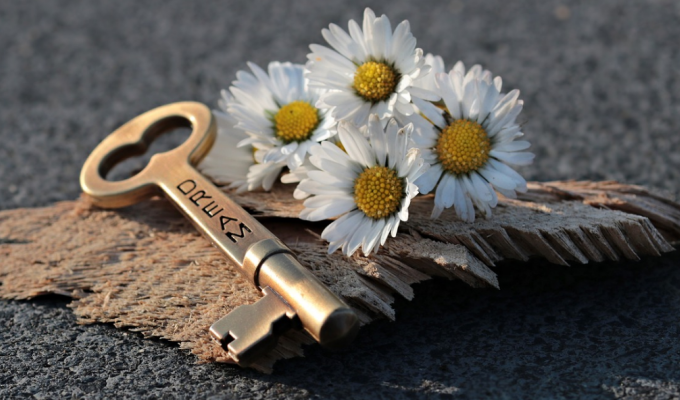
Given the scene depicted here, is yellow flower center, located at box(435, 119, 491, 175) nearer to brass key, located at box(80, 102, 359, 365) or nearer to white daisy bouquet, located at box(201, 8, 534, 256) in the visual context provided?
white daisy bouquet, located at box(201, 8, 534, 256)

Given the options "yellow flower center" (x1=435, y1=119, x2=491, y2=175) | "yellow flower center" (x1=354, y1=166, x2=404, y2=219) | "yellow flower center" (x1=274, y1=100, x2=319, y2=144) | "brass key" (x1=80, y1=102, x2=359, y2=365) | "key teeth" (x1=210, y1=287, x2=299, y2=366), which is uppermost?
"yellow flower center" (x1=435, y1=119, x2=491, y2=175)

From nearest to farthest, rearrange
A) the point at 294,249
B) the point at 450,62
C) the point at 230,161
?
1. the point at 294,249
2. the point at 230,161
3. the point at 450,62

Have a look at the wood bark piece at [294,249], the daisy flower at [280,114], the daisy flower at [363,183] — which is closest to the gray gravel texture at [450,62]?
the wood bark piece at [294,249]

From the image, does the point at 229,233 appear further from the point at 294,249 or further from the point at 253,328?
the point at 253,328

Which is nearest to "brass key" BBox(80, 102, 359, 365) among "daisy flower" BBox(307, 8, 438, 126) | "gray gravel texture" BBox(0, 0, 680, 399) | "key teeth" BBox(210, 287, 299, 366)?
"key teeth" BBox(210, 287, 299, 366)

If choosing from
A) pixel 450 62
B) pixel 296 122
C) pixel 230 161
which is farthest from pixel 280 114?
pixel 450 62

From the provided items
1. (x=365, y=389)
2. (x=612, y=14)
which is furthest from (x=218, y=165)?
(x=612, y=14)

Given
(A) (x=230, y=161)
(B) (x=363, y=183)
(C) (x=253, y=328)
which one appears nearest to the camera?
(C) (x=253, y=328)
